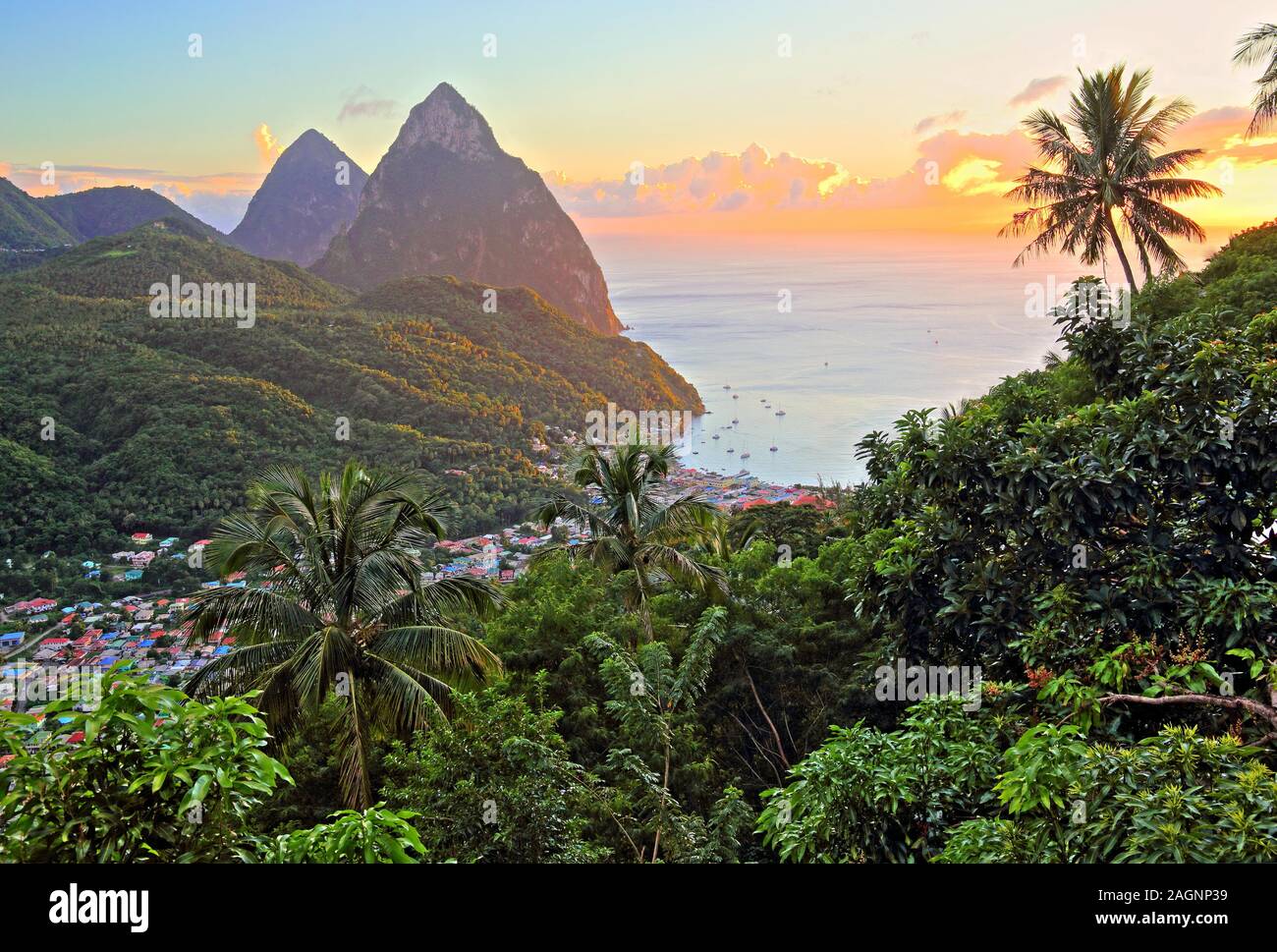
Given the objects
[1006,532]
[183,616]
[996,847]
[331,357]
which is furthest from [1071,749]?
[331,357]

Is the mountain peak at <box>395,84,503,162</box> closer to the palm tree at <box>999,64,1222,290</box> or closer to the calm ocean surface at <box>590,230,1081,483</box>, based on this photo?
the calm ocean surface at <box>590,230,1081,483</box>

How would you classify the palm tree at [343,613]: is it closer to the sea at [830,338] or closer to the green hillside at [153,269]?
the sea at [830,338]

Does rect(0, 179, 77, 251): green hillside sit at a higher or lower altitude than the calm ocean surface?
higher

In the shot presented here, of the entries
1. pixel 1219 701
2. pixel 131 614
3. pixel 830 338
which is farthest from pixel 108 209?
pixel 1219 701

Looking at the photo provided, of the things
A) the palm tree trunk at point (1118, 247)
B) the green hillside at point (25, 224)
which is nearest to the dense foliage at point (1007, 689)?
the palm tree trunk at point (1118, 247)

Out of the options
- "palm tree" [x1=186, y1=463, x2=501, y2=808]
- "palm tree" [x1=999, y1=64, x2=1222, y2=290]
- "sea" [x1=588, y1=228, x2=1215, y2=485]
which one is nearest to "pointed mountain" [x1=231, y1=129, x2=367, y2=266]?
"sea" [x1=588, y1=228, x2=1215, y2=485]
